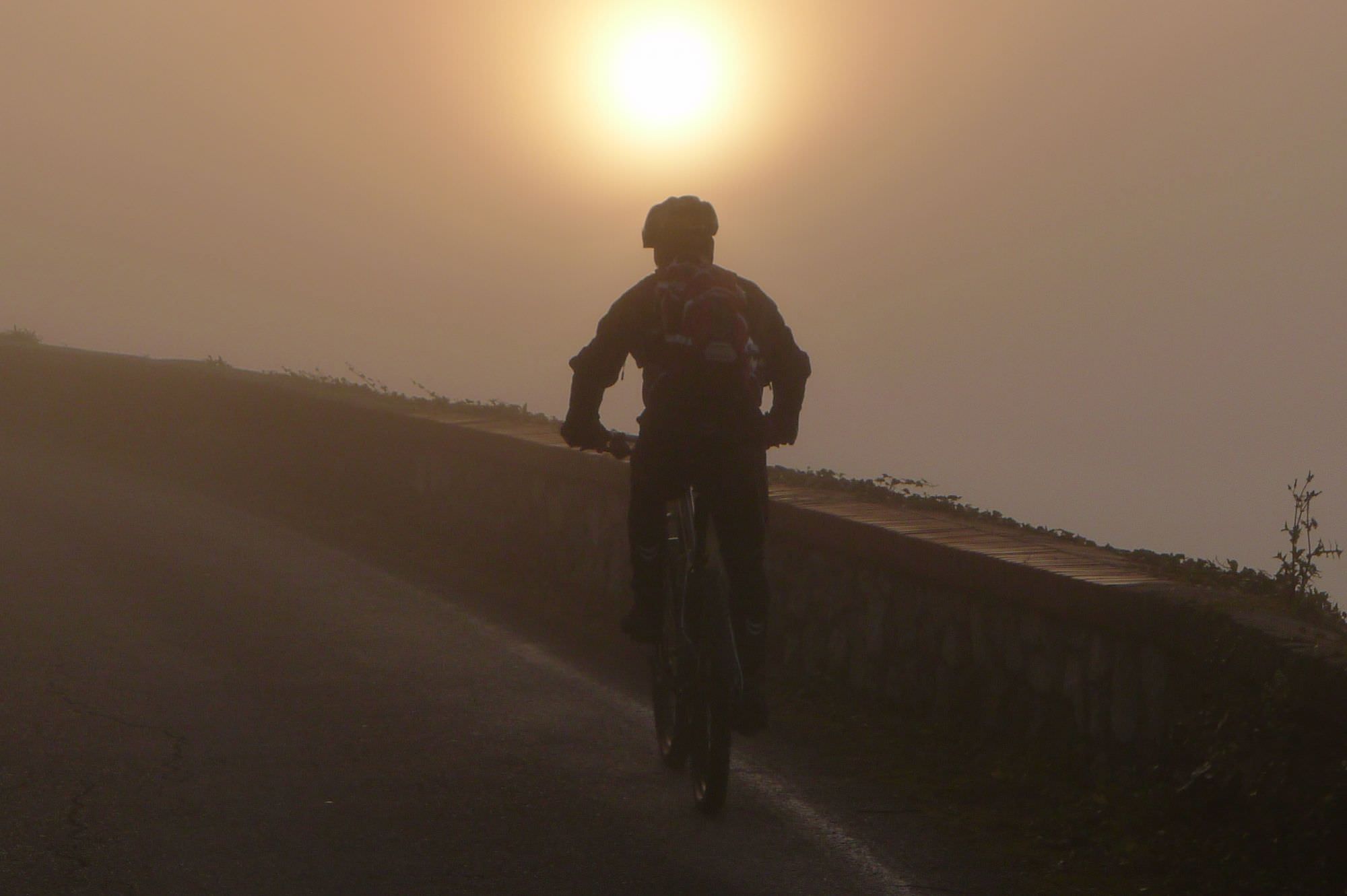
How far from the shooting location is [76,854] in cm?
452

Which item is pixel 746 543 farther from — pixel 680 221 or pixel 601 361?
pixel 680 221

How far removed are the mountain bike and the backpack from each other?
41cm

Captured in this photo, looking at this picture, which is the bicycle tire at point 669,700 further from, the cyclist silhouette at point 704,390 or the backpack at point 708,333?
the backpack at point 708,333

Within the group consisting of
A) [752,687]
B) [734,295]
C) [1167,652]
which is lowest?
[752,687]

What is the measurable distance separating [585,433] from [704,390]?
24.5 inches

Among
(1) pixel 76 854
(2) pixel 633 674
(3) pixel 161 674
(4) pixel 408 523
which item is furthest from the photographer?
(4) pixel 408 523

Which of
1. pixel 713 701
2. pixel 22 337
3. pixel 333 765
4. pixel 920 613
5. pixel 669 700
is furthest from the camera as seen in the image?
pixel 22 337

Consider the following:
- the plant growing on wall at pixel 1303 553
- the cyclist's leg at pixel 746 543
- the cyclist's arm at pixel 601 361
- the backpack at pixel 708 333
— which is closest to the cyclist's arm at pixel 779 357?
the backpack at pixel 708 333

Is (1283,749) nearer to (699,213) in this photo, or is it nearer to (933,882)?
(933,882)

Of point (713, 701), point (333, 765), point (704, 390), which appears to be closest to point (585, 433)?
point (704, 390)

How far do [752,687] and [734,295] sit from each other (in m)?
1.34

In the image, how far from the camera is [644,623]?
5.85 m

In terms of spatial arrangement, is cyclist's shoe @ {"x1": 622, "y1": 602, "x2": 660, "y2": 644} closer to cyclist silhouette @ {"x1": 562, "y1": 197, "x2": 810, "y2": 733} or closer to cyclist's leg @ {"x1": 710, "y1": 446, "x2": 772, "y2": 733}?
cyclist silhouette @ {"x1": 562, "y1": 197, "x2": 810, "y2": 733}

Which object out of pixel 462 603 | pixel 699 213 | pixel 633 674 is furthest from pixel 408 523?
pixel 699 213
